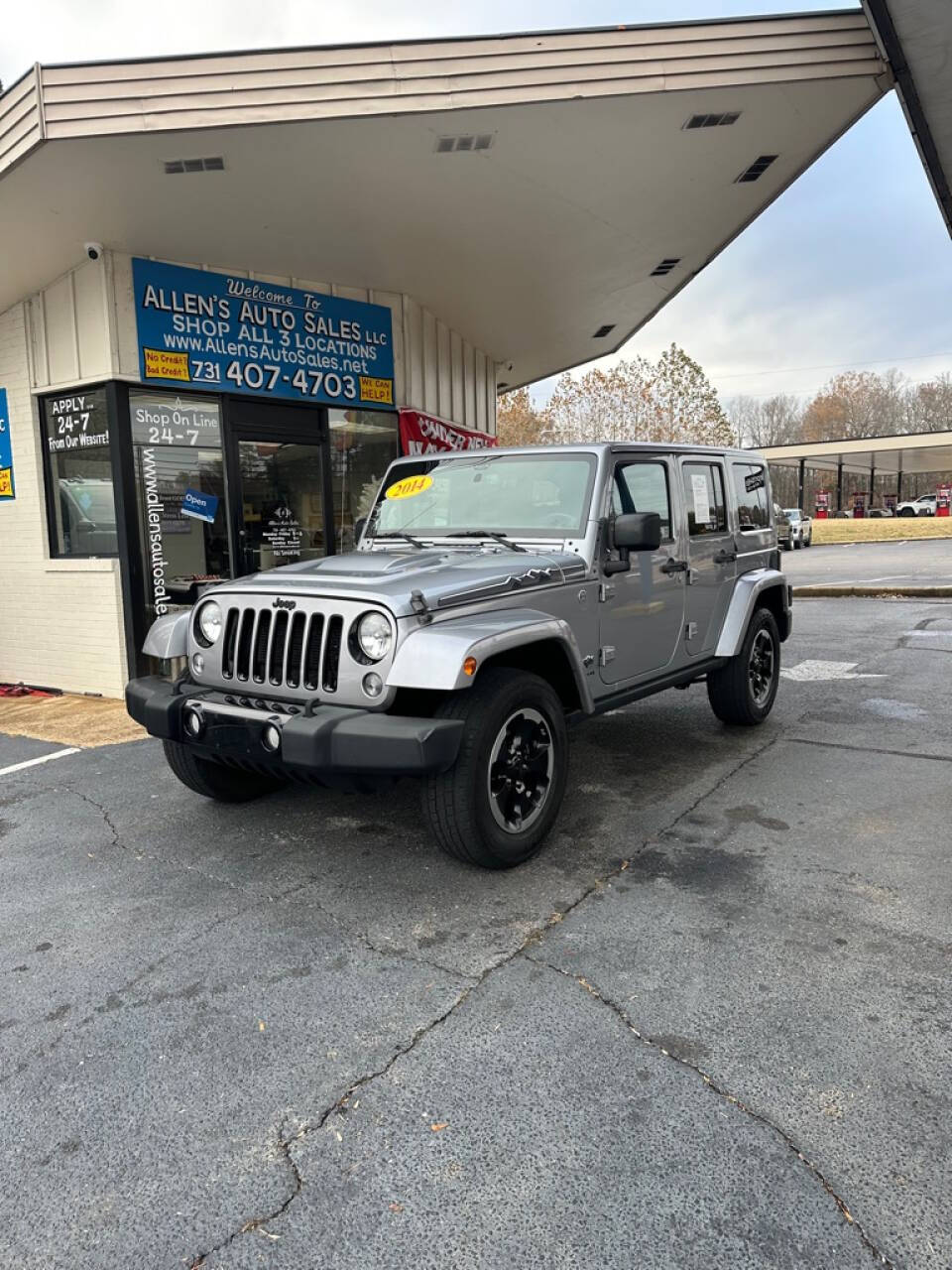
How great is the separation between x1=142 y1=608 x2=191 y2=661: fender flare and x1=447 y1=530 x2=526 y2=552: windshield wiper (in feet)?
4.79

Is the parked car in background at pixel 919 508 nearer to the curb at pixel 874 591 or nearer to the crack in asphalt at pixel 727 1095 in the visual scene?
the curb at pixel 874 591

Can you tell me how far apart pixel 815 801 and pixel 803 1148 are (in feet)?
8.92

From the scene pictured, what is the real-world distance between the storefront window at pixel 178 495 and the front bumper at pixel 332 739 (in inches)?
184

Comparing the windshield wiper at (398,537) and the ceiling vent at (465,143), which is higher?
the ceiling vent at (465,143)

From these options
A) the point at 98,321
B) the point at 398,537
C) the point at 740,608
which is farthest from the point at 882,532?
the point at 398,537

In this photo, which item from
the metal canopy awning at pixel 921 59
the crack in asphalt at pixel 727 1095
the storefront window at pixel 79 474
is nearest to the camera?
the crack in asphalt at pixel 727 1095

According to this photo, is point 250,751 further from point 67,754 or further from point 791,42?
point 791,42

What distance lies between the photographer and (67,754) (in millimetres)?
6117

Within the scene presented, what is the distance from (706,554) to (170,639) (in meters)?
3.32

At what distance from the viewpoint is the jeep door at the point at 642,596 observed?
14.7 feet

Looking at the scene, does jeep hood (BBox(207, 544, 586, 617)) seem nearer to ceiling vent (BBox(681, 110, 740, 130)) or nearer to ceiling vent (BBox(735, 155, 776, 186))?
ceiling vent (BBox(681, 110, 740, 130))

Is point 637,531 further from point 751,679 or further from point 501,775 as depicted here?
point 751,679

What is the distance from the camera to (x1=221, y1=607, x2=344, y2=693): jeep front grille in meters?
3.53

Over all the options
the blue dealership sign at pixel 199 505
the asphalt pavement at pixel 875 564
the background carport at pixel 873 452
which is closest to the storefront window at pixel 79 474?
the blue dealership sign at pixel 199 505
